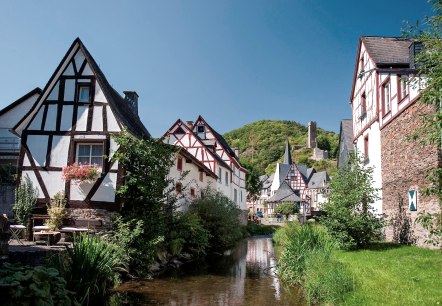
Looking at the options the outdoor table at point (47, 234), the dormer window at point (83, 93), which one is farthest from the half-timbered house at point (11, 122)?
the outdoor table at point (47, 234)

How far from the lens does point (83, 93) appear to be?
14.7 metres

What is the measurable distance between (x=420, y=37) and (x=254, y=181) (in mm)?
43323

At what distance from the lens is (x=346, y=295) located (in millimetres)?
7512

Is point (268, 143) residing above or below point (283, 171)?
above

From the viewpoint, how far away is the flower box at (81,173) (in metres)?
13.4

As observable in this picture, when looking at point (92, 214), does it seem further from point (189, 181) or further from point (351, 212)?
point (351, 212)

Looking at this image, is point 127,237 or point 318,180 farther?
point 318,180

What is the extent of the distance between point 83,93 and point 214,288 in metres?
8.98

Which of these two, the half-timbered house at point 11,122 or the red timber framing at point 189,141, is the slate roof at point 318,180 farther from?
the half-timbered house at point 11,122

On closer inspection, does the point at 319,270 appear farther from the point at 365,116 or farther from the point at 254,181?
the point at 254,181

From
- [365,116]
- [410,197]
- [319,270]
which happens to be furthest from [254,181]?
[319,270]

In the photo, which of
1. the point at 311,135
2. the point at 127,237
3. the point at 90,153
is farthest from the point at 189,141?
the point at 311,135

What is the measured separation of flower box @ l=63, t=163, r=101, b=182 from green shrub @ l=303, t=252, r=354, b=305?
810 centimetres

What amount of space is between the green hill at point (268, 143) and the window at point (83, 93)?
3275 inches
